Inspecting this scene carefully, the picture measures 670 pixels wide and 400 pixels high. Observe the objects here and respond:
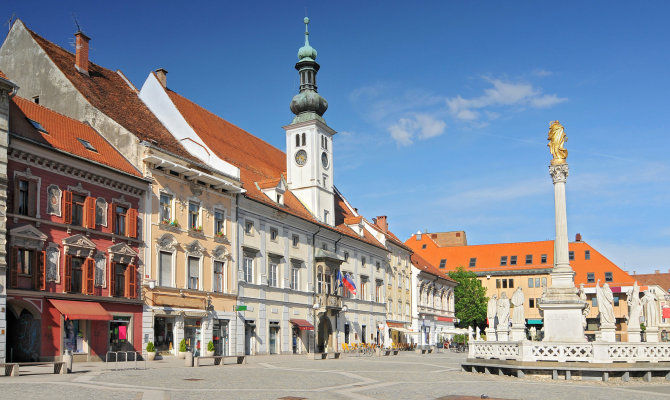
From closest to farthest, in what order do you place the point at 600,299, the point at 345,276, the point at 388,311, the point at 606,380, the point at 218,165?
the point at 606,380 < the point at 600,299 < the point at 218,165 < the point at 345,276 < the point at 388,311

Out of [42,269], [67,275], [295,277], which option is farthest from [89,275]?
[295,277]

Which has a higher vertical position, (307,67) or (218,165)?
(307,67)

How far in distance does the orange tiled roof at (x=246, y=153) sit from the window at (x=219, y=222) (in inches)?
94.3

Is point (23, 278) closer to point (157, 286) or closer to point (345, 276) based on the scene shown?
point (157, 286)

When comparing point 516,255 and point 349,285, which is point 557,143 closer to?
point 349,285

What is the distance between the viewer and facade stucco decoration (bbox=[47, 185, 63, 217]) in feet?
96.1

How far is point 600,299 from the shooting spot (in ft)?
80.9

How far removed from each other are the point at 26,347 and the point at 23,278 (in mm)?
2875

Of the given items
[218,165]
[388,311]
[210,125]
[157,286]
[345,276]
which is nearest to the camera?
[157,286]

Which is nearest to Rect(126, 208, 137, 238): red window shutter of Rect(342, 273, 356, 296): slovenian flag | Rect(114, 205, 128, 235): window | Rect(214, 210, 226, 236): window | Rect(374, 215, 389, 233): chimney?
Rect(114, 205, 128, 235): window

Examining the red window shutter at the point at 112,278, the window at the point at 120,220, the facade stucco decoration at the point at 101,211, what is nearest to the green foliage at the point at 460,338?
the window at the point at 120,220

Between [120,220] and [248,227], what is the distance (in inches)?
427

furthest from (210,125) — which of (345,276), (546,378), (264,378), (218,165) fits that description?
(546,378)

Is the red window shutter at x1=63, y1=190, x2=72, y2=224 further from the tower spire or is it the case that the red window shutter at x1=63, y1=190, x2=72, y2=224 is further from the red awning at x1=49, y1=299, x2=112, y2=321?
the tower spire
